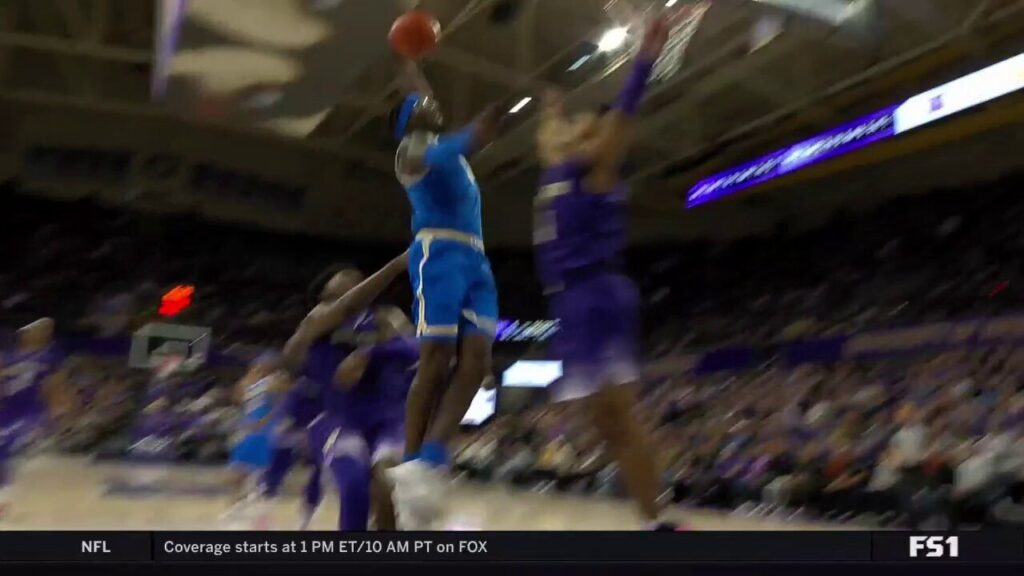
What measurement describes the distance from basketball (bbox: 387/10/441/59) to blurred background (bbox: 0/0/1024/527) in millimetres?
35

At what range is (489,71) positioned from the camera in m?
1.28

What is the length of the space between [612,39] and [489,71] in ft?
0.64

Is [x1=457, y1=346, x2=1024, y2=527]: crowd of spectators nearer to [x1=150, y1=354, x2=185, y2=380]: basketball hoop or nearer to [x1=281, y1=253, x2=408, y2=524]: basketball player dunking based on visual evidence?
[x1=281, y1=253, x2=408, y2=524]: basketball player dunking

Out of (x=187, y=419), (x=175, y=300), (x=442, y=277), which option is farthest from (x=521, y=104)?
(x=187, y=419)

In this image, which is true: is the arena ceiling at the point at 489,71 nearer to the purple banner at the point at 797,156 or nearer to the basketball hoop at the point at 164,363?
the purple banner at the point at 797,156

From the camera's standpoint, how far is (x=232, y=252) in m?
1.37

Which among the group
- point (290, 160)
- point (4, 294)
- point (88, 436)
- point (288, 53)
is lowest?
point (88, 436)

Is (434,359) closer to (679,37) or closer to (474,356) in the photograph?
(474,356)

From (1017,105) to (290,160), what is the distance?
1.15 meters
